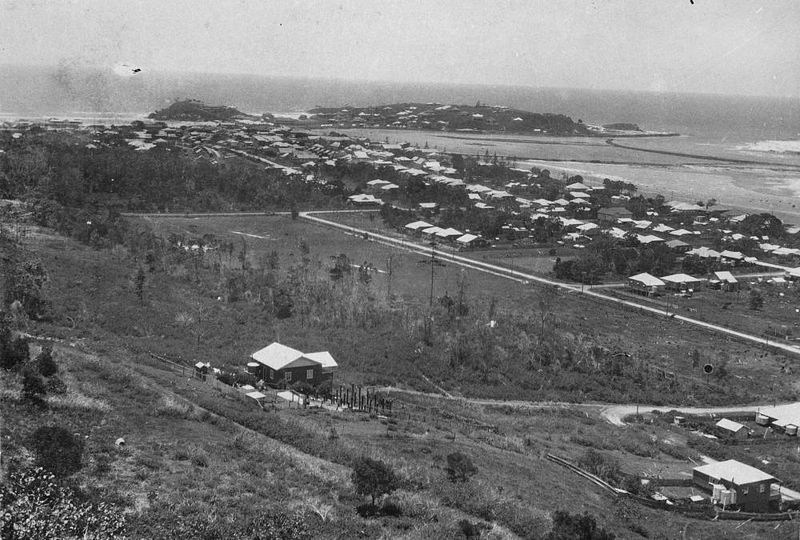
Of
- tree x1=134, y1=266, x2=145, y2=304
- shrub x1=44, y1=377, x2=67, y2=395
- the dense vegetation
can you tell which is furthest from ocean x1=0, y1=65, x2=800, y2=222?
shrub x1=44, y1=377, x2=67, y2=395

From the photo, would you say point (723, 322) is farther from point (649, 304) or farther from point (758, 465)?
point (758, 465)

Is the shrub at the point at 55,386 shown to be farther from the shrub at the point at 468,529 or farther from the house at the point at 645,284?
the house at the point at 645,284

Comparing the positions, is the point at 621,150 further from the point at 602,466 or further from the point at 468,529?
the point at 468,529

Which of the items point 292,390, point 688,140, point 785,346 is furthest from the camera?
point 688,140

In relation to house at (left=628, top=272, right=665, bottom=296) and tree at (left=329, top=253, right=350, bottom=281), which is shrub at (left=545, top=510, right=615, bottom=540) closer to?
tree at (left=329, top=253, right=350, bottom=281)

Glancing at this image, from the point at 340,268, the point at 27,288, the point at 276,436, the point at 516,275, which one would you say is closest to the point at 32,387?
the point at 276,436

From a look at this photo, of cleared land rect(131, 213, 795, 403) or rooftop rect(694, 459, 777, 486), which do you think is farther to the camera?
cleared land rect(131, 213, 795, 403)

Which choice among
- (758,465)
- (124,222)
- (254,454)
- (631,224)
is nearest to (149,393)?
(254,454)
